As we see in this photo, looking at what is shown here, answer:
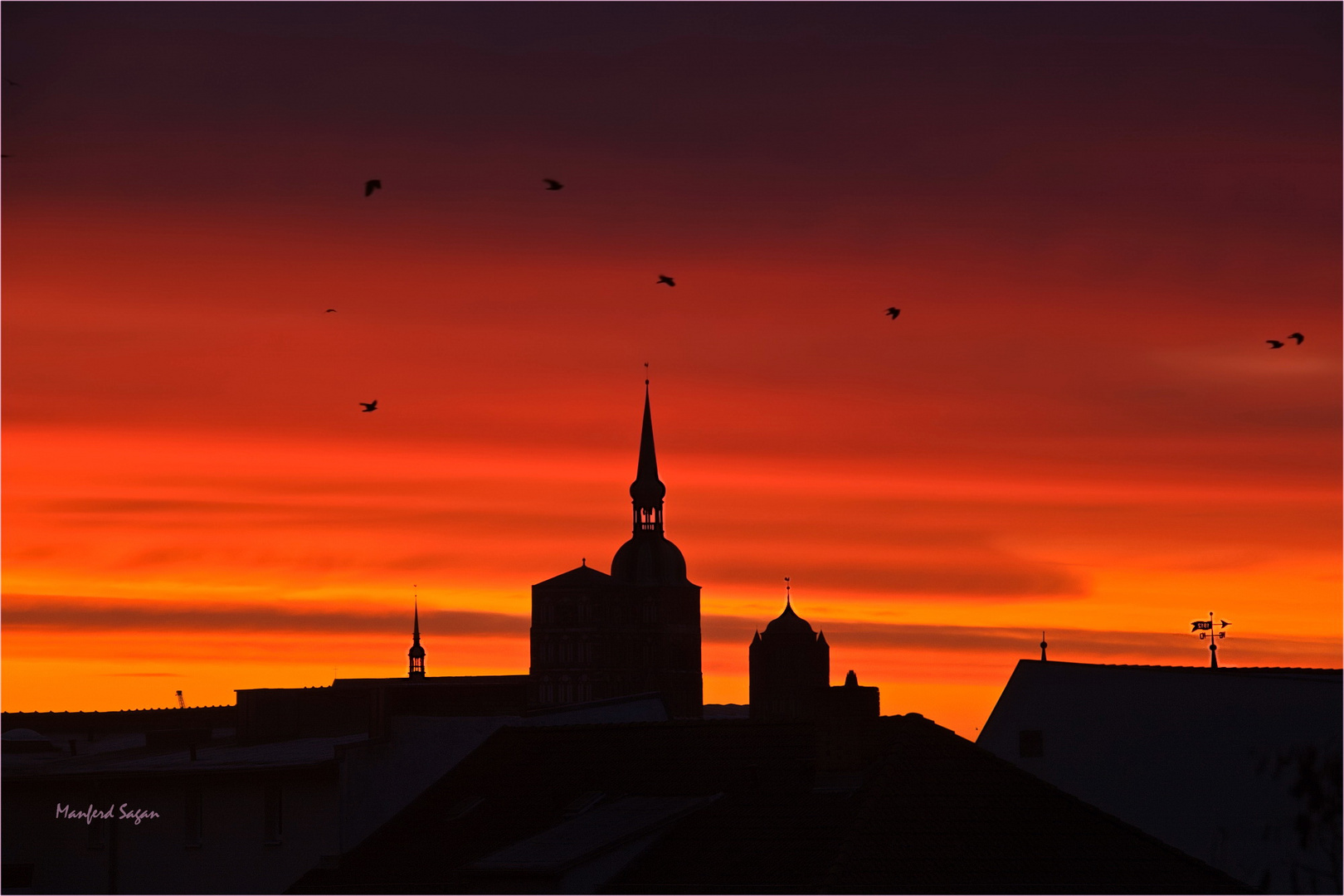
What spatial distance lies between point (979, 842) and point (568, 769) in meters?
13.8

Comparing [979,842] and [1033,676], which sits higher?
[1033,676]

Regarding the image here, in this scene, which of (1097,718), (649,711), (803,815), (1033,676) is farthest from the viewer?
(649,711)

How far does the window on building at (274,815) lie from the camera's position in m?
51.5

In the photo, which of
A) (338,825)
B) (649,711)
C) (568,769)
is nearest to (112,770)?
(338,825)

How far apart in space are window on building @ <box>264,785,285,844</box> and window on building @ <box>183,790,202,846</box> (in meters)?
2.04

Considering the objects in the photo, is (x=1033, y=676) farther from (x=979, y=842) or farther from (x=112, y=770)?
(x=112, y=770)

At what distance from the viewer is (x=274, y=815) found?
51.7 meters

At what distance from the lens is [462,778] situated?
171 feet
